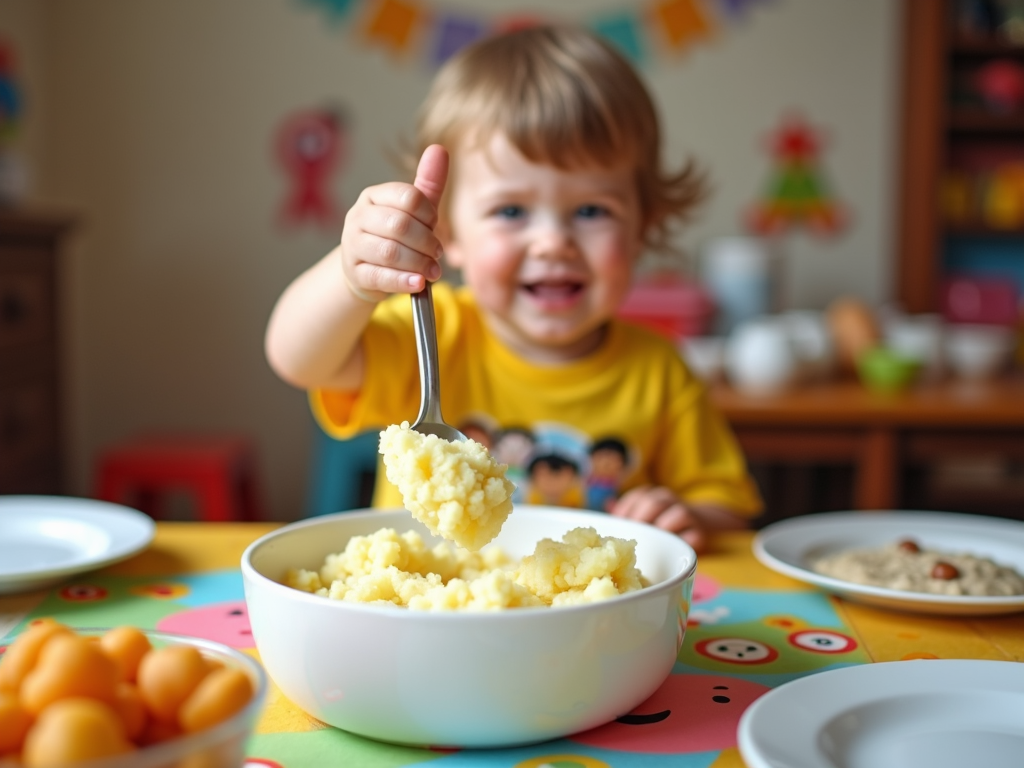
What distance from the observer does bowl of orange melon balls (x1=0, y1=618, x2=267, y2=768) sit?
338 millimetres

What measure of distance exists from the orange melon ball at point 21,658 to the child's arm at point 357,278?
31 cm

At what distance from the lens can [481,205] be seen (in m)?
1.05

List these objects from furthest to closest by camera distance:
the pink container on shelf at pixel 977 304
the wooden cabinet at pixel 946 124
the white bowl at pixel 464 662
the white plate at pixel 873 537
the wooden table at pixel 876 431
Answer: the pink container on shelf at pixel 977 304
the wooden cabinet at pixel 946 124
the wooden table at pixel 876 431
the white plate at pixel 873 537
the white bowl at pixel 464 662

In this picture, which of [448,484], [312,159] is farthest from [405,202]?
[312,159]

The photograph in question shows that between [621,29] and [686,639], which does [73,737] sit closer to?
[686,639]

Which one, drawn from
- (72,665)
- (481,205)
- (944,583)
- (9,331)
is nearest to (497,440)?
(481,205)

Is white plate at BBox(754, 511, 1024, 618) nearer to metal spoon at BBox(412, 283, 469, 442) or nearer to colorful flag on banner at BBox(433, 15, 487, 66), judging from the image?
metal spoon at BBox(412, 283, 469, 442)

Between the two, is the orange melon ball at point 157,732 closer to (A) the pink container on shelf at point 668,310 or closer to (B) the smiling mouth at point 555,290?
(B) the smiling mouth at point 555,290

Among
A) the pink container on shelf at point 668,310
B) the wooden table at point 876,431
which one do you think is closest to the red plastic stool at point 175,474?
the pink container on shelf at point 668,310

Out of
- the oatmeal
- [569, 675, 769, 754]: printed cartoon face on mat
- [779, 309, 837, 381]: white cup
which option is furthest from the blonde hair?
[779, 309, 837, 381]: white cup

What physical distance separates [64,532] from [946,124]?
280cm

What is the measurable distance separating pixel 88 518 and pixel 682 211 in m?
0.82

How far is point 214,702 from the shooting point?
38cm

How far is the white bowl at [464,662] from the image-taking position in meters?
0.46
